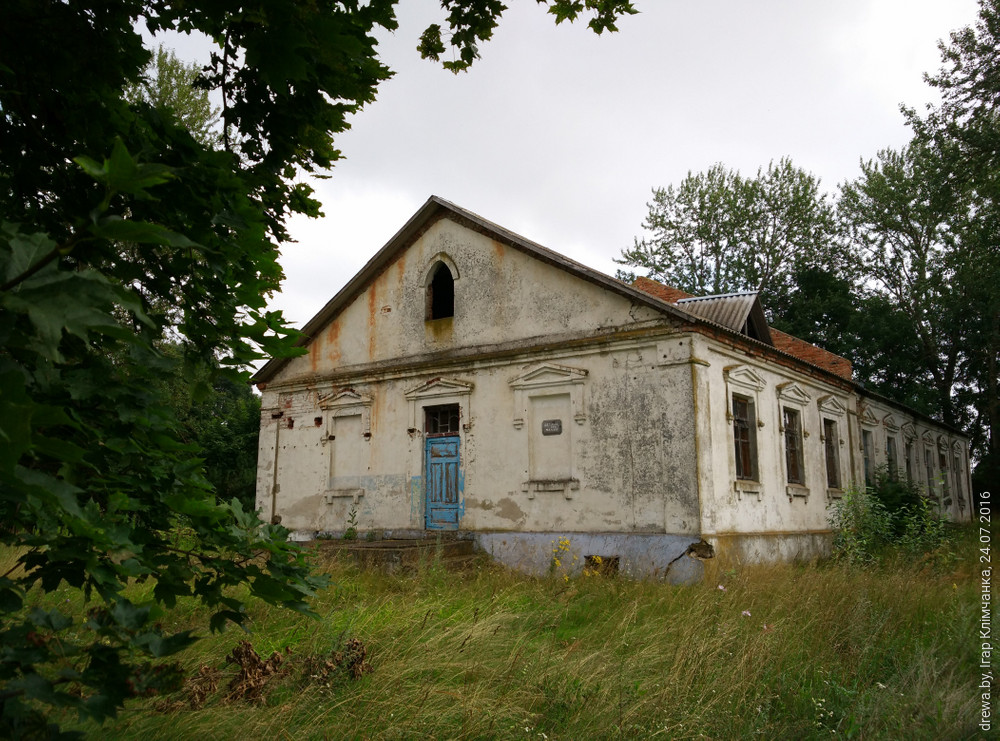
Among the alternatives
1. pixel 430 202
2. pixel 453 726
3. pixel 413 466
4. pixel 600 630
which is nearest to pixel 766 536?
pixel 413 466

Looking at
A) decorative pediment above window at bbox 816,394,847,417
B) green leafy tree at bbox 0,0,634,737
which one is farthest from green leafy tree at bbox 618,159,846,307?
green leafy tree at bbox 0,0,634,737

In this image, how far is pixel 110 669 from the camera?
185cm

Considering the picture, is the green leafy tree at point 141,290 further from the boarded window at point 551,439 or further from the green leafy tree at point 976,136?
the green leafy tree at point 976,136

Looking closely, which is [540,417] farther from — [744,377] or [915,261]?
[915,261]

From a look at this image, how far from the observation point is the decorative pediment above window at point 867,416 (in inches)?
778

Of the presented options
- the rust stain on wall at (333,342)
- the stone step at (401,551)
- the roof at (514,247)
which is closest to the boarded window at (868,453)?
the roof at (514,247)

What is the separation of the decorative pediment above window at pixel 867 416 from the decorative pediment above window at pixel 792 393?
14.2ft

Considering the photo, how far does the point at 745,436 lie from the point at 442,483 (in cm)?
570

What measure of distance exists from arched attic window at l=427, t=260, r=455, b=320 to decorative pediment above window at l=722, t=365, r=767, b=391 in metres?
5.51

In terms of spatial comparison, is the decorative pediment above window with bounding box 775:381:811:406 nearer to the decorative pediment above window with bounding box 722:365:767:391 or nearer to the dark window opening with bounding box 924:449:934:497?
the decorative pediment above window with bounding box 722:365:767:391

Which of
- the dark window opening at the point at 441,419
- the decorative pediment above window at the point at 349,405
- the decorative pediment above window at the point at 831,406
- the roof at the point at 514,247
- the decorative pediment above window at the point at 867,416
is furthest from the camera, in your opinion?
the decorative pediment above window at the point at 867,416

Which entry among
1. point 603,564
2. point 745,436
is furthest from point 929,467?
point 603,564

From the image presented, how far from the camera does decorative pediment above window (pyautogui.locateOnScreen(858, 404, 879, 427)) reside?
19.8 meters

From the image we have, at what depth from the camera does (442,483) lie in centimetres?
1412
